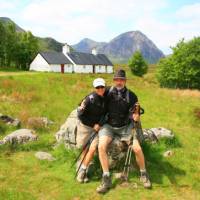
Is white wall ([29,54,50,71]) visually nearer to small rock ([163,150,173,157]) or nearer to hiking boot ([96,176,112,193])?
small rock ([163,150,173,157])

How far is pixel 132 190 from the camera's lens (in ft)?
35.1

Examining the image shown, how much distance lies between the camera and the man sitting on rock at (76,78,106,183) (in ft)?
37.0

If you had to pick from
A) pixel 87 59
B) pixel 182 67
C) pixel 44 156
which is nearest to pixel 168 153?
pixel 44 156

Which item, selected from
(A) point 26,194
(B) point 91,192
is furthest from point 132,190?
(A) point 26,194

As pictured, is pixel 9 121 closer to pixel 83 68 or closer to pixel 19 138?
pixel 19 138

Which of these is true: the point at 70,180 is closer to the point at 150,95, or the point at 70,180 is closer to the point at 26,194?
the point at 26,194

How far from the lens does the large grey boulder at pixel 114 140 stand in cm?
1179

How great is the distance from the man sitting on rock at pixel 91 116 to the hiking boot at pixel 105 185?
793 millimetres

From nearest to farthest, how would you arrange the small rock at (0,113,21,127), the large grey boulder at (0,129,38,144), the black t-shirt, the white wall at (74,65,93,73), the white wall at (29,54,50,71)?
the black t-shirt < the large grey boulder at (0,129,38,144) < the small rock at (0,113,21,127) < the white wall at (29,54,50,71) < the white wall at (74,65,93,73)

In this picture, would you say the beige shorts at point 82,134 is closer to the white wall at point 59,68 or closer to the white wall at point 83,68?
the white wall at point 59,68

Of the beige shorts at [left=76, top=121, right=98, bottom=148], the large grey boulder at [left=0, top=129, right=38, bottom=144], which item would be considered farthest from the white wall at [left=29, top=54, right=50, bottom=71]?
the beige shorts at [left=76, top=121, right=98, bottom=148]

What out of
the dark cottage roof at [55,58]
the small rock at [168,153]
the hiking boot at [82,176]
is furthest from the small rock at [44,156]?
the dark cottage roof at [55,58]

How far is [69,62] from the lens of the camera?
9531cm

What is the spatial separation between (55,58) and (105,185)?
268ft
